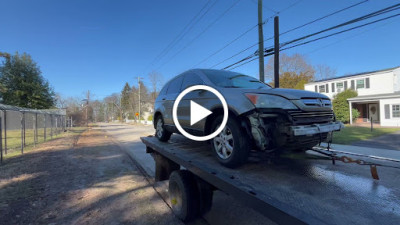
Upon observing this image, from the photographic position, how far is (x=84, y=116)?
40.2m

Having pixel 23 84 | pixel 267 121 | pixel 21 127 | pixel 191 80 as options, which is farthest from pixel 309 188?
pixel 23 84

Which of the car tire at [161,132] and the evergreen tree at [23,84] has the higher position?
the evergreen tree at [23,84]

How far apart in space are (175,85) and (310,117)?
299 centimetres

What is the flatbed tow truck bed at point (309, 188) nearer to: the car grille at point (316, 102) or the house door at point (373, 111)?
the car grille at point (316, 102)

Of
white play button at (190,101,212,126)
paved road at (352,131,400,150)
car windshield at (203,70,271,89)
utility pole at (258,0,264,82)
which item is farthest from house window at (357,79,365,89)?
white play button at (190,101,212,126)

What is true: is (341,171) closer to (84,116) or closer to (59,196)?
(59,196)

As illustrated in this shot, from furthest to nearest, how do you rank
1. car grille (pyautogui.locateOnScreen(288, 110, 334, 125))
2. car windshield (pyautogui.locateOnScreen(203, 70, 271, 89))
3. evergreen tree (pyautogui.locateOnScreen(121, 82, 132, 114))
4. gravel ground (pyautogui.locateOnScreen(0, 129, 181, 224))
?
1. evergreen tree (pyautogui.locateOnScreen(121, 82, 132, 114))
2. gravel ground (pyautogui.locateOnScreen(0, 129, 181, 224))
3. car windshield (pyautogui.locateOnScreen(203, 70, 271, 89))
4. car grille (pyautogui.locateOnScreen(288, 110, 334, 125))

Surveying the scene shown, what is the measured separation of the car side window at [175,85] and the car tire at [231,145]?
1.75m

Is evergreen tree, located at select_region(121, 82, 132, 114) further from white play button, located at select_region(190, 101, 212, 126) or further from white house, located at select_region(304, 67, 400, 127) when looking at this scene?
white play button, located at select_region(190, 101, 212, 126)

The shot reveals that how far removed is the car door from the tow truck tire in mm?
1383

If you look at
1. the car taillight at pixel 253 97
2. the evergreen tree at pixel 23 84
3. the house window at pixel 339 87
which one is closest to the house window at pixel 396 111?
the house window at pixel 339 87

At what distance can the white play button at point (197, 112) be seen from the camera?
334 cm

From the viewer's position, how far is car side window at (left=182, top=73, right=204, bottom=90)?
3.79 meters

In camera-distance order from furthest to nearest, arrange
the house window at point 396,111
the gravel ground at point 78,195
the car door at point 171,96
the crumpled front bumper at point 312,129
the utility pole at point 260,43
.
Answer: the house window at point 396,111, the utility pole at point 260,43, the car door at point 171,96, the gravel ground at point 78,195, the crumpled front bumper at point 312,129
